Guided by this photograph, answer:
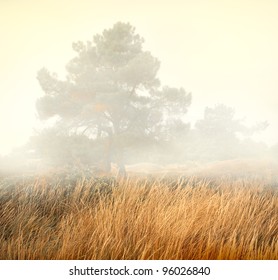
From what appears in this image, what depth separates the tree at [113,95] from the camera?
41.9 ft

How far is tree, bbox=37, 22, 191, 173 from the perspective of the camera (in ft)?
41.9

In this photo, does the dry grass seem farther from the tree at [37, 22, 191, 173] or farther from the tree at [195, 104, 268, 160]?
the tree at [195, 104, 268, 160]

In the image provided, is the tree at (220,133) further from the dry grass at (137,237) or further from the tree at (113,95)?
the dry grass at (137,237)

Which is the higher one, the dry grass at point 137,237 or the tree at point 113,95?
the tree at point 113,95

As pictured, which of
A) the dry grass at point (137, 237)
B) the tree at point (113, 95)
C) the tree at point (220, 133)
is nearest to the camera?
the dry grass at point (137, 237)

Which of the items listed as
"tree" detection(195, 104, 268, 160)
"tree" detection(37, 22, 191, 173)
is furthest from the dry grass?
"tree" detection(195, 104, 268, 160)

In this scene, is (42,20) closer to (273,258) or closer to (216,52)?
(216,52)

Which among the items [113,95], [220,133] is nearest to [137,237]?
[113,95]

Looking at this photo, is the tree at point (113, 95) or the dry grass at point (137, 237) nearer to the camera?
the dry grass at point (137, 237)

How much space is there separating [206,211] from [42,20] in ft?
19.9

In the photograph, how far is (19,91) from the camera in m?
10.9

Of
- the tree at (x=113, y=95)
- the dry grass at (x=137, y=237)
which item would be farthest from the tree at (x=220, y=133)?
the dry grass at (x=137, y=237)

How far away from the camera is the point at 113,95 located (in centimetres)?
1244
